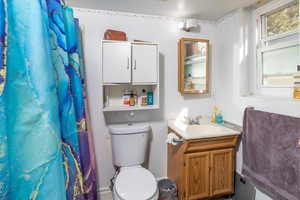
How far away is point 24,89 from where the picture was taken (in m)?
0.63

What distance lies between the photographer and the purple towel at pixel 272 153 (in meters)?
1.18

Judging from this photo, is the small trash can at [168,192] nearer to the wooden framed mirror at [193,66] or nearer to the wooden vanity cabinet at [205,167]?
the wooden vanity cabinet at [205,167]

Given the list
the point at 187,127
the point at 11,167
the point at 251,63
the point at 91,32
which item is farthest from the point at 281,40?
the point at 11,167

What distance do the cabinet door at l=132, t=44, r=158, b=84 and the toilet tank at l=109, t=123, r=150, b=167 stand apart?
19.6 inches

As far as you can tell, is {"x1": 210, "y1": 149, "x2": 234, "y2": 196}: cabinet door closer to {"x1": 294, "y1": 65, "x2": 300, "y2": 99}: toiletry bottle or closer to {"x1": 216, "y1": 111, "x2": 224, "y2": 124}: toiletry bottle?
{"x1": 216, "y1": 111, "x2": 224, "y2": 124}: toiletry bottle

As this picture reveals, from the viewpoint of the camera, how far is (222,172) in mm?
1675

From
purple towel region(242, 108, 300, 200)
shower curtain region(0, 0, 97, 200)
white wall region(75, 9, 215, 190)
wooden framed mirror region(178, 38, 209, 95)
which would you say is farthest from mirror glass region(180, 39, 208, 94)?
shower curtain region(0, 0, 97, 200)

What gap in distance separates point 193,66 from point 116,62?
94 centimetres

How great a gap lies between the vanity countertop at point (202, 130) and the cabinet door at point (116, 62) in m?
0.73

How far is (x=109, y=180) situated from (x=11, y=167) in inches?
56.5

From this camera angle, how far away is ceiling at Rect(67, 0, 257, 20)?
161cm

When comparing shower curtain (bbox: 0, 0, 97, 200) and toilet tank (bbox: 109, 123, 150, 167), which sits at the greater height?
shower curtain (bbox: 0, 0, 97, 200)

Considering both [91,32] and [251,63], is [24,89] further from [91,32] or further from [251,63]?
[251,63]

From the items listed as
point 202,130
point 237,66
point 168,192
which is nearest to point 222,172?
point 202,130
